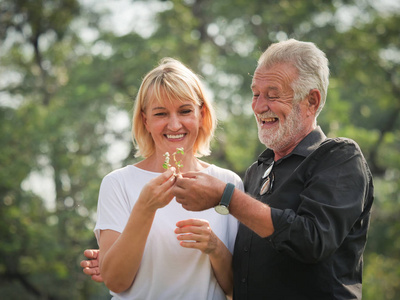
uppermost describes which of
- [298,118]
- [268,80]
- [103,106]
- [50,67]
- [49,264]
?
[50,67]

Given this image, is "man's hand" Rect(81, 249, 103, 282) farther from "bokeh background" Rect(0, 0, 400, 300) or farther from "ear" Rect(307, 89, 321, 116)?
"bokeh background" Rect(0, 0, 400, 300)

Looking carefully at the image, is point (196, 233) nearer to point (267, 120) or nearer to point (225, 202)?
point (225, 202)

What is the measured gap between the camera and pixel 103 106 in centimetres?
1600

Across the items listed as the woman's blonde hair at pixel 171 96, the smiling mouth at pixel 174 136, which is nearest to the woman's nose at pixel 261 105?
the woman's blonde hair at pixel 171 96

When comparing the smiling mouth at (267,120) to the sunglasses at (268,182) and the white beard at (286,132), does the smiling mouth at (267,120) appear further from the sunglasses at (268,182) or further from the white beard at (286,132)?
the sunglasses at (268,182)

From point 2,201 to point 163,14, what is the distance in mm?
7321

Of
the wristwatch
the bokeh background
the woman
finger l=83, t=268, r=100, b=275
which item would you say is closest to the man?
the wristwatch

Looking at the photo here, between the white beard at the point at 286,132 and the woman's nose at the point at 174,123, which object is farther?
the woman's nose at the point at 174,123

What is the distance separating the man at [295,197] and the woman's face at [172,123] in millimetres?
458

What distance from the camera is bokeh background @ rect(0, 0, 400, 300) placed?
1568 centimetres

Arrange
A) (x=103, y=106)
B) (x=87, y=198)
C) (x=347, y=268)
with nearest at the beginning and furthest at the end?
(x=347, y=268) → (x=87, y=198) → (x=103, y=106)

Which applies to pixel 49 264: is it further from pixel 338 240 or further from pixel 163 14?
pixel 338 240

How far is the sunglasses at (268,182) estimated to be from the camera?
3.55m

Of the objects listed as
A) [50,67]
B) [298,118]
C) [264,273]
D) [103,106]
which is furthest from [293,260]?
[50,67]
